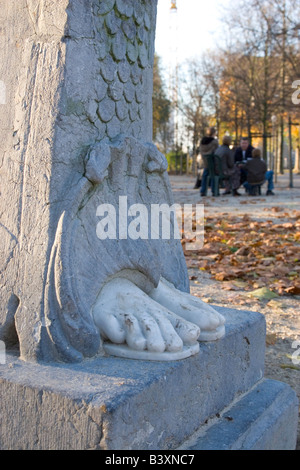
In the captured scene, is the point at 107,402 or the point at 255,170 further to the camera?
the point at 255,170

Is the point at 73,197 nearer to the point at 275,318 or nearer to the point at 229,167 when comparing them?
the point at 275,318

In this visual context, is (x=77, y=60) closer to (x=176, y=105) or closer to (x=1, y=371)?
(x=1, y=371)

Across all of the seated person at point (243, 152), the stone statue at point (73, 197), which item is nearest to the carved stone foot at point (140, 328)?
the stone statue at point (73, 197)

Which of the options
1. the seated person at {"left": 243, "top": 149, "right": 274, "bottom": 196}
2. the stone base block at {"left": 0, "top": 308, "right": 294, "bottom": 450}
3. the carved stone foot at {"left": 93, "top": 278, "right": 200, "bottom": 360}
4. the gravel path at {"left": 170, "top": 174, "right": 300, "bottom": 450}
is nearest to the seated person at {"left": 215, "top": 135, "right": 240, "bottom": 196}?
the seated person at {"left": 243, "top": 149, "right": 274, "bottom": 196}

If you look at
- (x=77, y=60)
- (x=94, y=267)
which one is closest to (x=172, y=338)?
(x=94, y=267)

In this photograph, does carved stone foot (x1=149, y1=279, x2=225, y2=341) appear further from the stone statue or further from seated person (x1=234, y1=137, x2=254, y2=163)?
seated person (x1=234, y1=137, x2=254, y2=163)

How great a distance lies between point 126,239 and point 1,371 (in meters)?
0.62

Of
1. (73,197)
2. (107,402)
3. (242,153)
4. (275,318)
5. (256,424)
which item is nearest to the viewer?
(107,402)

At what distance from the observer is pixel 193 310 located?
1884mm

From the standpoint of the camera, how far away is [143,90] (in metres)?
→ 2.04

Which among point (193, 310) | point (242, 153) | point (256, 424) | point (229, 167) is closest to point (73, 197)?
point (193, 310)

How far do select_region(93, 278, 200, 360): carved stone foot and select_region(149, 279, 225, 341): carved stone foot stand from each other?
0.27ft

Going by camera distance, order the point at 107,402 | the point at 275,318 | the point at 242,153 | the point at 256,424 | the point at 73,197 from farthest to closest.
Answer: the point at 242,153 < the point at 275,318 < the point at 256,424 < the point at 73,197 < the point at 107,402

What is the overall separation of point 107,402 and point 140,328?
363 mm
